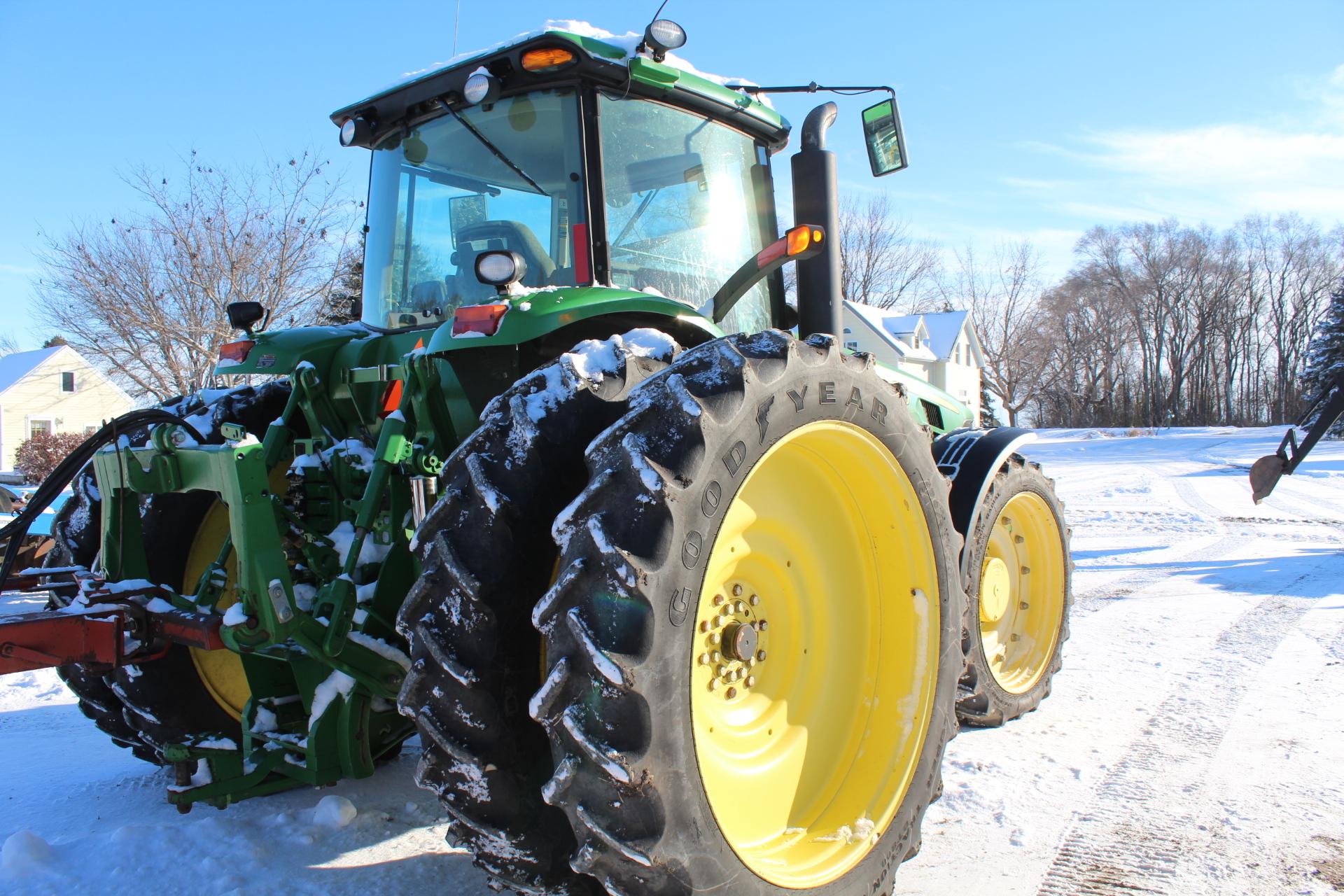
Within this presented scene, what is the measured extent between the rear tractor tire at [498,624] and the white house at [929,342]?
38.7 metres

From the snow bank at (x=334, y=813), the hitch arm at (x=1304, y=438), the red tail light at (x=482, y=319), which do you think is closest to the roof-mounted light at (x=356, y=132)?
the red tail light at (x=482, y=319)

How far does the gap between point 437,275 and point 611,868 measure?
7.57ft

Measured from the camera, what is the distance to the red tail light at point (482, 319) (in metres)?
2.49

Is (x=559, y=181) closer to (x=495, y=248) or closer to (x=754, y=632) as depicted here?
(x=495, y=248)

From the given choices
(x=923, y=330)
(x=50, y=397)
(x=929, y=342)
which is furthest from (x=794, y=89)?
(x=929, y=342)

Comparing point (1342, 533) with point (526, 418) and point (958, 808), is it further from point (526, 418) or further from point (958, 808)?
A: point (526, 418)

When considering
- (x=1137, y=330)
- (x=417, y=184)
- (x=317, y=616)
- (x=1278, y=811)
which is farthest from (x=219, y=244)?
(x=1137, y=330)

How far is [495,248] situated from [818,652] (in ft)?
5.72

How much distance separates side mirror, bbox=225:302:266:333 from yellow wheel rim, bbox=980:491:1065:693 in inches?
136

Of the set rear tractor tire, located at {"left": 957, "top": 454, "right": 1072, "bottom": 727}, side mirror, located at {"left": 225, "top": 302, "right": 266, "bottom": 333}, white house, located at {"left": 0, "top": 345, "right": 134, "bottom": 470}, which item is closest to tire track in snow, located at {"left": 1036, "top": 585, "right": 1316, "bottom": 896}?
rear tractor tire, located at {"left": 957, "top": 454, "right": 1072, "bottom": 727}

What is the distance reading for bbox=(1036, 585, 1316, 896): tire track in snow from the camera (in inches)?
110

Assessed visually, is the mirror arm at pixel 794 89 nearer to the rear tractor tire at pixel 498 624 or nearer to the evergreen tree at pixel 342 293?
the rear tractor tire at pixel 498 624

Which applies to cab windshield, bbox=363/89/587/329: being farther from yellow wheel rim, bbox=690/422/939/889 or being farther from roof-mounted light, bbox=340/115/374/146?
yellow wheel rim, bbox=690/422/939/889

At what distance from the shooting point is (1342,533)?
1043 centimetres
